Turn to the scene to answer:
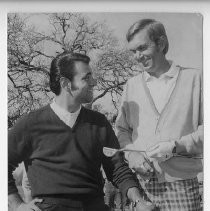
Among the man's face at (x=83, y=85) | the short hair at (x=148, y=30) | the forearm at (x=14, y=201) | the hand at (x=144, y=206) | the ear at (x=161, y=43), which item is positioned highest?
the short hair at (x=148, y=30)

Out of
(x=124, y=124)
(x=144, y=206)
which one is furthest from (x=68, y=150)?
(x=144, y=206)

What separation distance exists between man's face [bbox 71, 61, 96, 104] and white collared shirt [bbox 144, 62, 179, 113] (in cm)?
22

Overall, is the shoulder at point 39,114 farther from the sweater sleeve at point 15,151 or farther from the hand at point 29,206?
the hand at point 29,206

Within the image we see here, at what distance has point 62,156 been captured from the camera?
153cm

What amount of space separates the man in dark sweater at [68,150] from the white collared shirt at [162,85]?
0.21m

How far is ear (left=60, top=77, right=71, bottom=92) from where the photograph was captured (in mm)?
1568

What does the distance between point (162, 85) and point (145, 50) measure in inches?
Answer: 6.0

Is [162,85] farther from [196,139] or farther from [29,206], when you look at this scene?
[29,206]

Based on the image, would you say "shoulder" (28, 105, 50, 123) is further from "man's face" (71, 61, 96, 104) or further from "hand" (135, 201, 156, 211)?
"hand" (135, 201, 156, 211)

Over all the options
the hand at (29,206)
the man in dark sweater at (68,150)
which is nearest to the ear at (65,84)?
the man in dark sweater at (68,150)

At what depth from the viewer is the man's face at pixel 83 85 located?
157 cm

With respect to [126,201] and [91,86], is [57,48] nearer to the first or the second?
[91,86]

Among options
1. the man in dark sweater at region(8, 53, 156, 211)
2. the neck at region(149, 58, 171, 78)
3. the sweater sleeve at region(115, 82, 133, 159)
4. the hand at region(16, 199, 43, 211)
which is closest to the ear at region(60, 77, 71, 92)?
the man in dark sweater at region(8, 53, 156, 211)

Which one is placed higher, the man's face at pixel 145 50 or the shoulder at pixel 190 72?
the man's face at pixel 145 50
